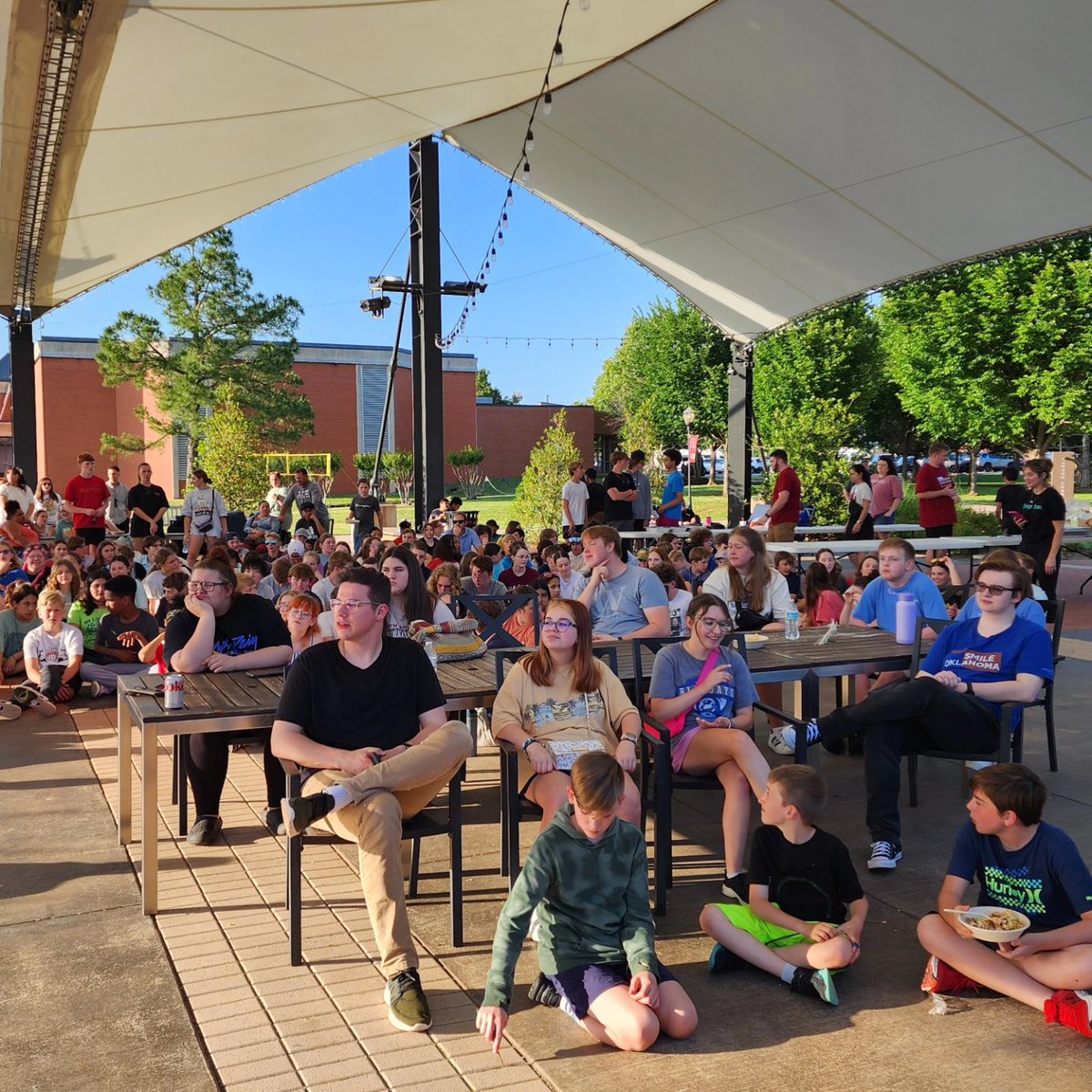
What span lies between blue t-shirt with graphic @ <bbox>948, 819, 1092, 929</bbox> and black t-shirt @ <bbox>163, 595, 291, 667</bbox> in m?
3.29

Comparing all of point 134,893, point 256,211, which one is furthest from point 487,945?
point 256,211

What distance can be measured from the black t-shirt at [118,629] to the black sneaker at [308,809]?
4959 mm

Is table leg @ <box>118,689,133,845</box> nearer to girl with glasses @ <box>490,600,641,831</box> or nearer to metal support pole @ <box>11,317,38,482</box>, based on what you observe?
girl with glasses @ <box>490,600,641,831</box>

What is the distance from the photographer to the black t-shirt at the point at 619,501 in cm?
1449

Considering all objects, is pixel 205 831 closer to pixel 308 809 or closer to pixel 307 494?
pixel 308 809

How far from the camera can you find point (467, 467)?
1905 inches

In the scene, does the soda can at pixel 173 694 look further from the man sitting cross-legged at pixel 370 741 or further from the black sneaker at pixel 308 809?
the black sneaker at pixel 308 809

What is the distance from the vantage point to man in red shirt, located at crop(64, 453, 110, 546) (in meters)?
14.1

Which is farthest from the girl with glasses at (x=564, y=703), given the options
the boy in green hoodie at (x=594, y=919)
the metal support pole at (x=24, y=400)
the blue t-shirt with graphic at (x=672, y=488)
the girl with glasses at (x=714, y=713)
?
the metal support pole at (x=24, y=400)

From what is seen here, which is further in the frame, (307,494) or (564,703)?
(307,494)

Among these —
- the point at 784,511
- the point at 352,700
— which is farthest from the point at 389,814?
the point at 784,511

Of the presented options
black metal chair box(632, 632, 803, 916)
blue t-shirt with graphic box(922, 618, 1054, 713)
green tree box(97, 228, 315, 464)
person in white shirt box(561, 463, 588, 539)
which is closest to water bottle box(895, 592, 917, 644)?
blue t-shirt with graphic box(922, 618, 1054, 713)

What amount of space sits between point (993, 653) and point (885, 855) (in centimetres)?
113

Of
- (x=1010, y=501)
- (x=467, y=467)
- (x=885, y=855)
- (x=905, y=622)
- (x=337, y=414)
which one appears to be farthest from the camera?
(x=337, y=414)
